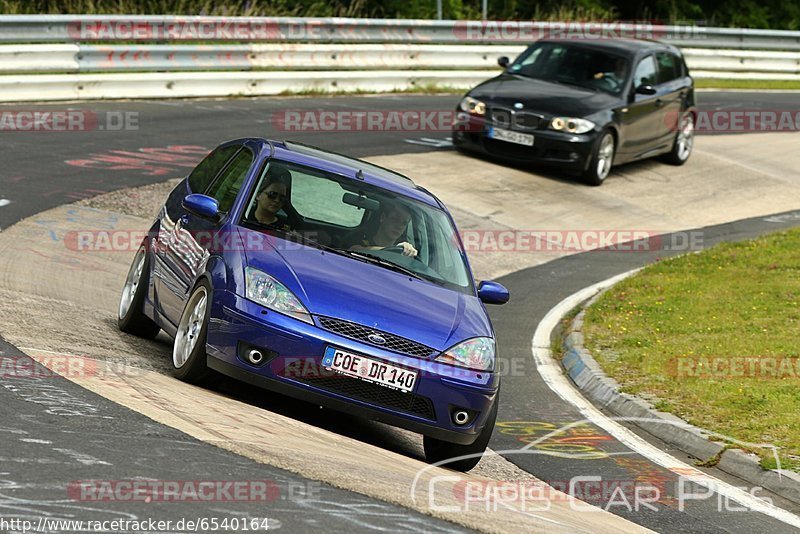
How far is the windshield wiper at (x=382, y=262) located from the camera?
8438 mm

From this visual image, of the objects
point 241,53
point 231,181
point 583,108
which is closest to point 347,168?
point 231,181

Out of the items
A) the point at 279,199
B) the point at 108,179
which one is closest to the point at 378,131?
the point at 108,179

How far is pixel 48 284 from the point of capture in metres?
10.8

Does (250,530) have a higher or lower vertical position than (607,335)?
higher

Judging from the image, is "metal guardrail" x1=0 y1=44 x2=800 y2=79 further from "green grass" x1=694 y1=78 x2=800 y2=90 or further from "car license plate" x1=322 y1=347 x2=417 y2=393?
"car license plate" x1=322 y1=347 x2=417 y2=393

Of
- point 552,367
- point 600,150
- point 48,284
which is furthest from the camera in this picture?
point 600,150

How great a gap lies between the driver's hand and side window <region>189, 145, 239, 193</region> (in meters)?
1.56

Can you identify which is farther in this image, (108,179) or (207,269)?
(108,179)

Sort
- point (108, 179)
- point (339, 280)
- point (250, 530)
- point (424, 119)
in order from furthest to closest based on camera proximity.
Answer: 1. point (424, 119)
2. point (108, 179)
3. point (339, 280)
4. point (250, 530)

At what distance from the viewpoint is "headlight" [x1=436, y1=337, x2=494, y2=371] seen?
7.69 m

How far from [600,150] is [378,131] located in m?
3.95

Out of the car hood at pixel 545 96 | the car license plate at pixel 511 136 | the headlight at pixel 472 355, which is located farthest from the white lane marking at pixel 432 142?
the headlight at pixel 472 355

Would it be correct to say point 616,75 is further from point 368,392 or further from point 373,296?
point 368,392

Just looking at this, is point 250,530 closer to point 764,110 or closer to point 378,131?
point 378,131
